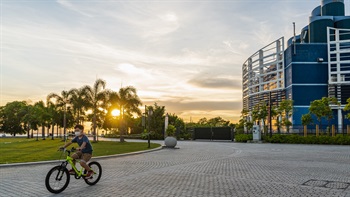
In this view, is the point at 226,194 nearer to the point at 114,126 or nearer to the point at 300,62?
the point at 300,62

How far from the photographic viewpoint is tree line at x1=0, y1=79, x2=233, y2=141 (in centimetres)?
4016

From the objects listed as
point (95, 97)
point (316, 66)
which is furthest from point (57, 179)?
point (316, 66)

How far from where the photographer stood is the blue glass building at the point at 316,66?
7006 cm

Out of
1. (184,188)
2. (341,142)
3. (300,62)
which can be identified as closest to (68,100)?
(341,142)

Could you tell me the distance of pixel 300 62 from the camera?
238 feet

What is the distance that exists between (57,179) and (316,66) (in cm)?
7491

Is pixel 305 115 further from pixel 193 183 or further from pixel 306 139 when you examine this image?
pixel 193 183

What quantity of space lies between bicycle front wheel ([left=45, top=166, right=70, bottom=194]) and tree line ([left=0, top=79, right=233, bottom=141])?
18737 millimetres

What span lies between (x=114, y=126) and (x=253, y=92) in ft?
137

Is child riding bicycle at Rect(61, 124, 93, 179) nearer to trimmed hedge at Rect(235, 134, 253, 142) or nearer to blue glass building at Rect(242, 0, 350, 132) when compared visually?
trimmed hedge at Rect(235, 134, 253, 142)

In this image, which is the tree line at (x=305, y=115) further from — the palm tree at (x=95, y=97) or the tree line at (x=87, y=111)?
the palm tree at (x=95, y=97)

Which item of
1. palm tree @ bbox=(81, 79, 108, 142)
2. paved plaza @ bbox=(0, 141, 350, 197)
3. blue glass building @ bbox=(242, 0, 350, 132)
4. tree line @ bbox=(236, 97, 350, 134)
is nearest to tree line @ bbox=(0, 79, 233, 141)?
palm tree @ bbox=(81, 79, 108, 142)

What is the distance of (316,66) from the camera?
7269 centimetres

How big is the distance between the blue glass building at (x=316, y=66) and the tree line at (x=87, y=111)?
31.2 meters
